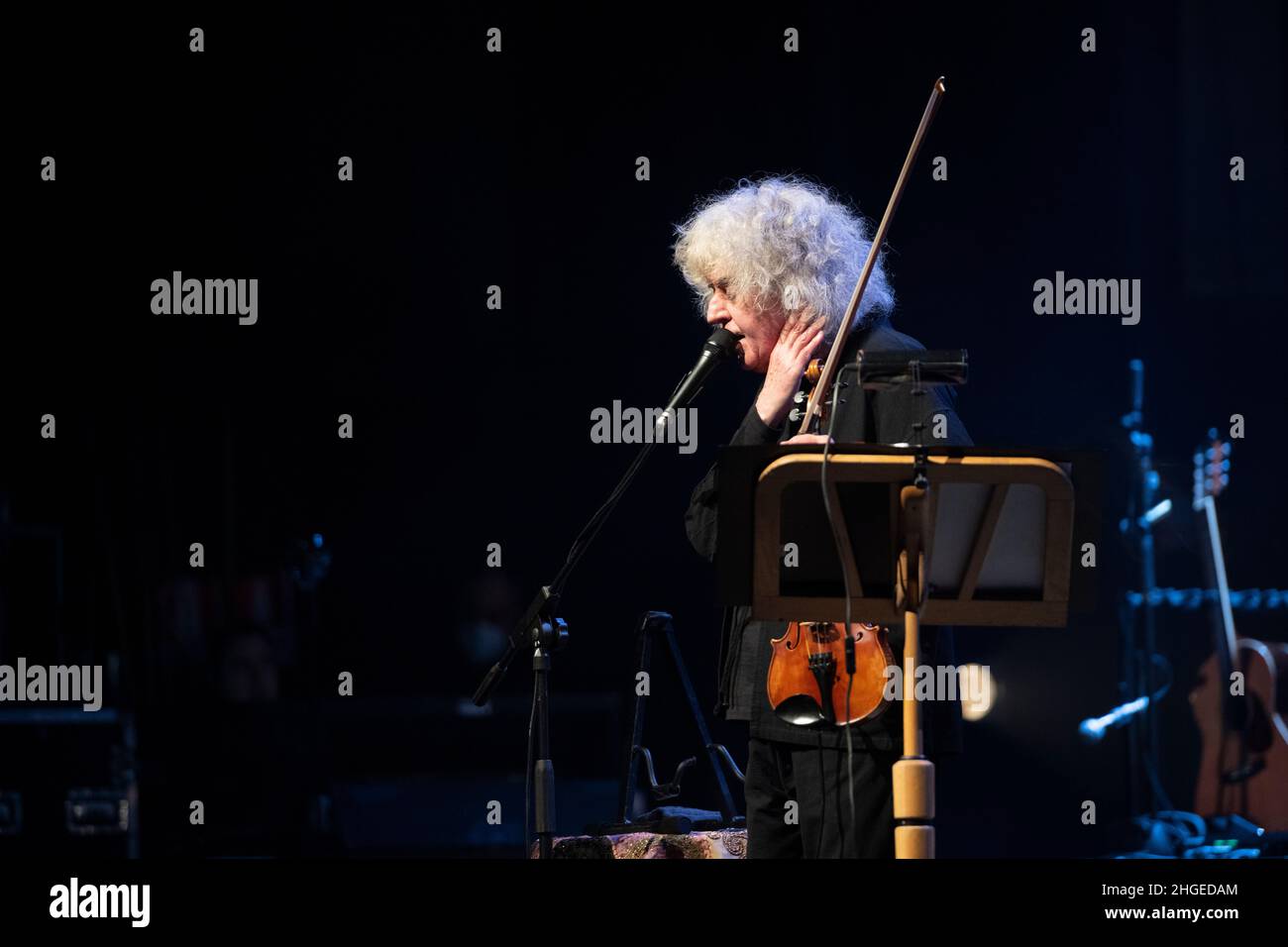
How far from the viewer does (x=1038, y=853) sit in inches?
200

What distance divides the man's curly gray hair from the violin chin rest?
68cm

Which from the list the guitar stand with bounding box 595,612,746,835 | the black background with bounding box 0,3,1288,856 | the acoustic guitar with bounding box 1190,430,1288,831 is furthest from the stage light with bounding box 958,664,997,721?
the guitar stand with bounding box 595,612,746,835

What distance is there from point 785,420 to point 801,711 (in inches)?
20.6

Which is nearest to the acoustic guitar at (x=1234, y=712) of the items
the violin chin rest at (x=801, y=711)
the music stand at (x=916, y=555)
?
the violin chin rest at (x=801, y=711)

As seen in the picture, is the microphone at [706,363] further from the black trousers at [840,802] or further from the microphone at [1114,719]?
the microphone at [1114,719]

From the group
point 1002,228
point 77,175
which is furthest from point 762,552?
point 77,175

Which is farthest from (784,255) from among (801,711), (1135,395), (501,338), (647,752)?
(501,338)

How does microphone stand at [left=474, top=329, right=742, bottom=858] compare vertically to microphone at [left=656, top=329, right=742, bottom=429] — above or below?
below

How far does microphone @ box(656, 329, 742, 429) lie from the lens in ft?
9.64

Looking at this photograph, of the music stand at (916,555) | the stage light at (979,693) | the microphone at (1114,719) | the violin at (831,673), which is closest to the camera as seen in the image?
the music stand at (916,555)

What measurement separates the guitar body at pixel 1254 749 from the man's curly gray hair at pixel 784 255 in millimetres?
2482

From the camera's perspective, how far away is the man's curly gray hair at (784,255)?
9.57 feet

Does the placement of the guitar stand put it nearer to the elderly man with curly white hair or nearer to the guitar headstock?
the elderly man with curly white hair
